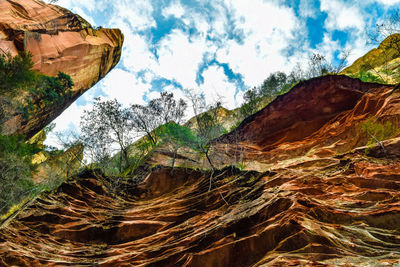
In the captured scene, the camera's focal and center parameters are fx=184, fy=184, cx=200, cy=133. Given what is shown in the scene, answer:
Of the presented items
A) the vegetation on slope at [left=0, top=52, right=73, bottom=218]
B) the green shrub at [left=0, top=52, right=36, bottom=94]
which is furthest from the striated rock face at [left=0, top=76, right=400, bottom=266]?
the green shrub at [left=0, top=52, right=36, bottom=94]

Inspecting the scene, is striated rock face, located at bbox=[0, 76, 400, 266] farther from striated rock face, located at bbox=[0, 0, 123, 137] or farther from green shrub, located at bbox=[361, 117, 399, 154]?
striated rock face, located at bbox=[0, 0, 123, 137]

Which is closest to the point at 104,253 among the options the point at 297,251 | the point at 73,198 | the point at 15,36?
the point at 73,198

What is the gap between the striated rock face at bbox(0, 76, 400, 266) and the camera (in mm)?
4844

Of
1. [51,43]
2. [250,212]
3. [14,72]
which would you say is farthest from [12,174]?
[250,212]

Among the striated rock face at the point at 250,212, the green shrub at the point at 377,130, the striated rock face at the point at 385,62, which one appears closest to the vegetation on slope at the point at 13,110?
the striated rock face at the point at 250,212

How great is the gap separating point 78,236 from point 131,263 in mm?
3219

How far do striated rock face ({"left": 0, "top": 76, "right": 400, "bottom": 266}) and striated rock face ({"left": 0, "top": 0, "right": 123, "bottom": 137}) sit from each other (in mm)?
12015

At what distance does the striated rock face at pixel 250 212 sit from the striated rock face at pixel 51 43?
1202 centimetres

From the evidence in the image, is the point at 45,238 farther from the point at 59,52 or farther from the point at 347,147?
the point at 59,52

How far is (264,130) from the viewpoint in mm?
15969

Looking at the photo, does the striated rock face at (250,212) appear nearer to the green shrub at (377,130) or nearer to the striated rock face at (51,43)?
the green shrub at (377,130)

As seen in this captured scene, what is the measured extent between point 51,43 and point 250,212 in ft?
71.9

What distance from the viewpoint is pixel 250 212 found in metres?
6.71

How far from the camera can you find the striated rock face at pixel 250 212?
15.9 feet
